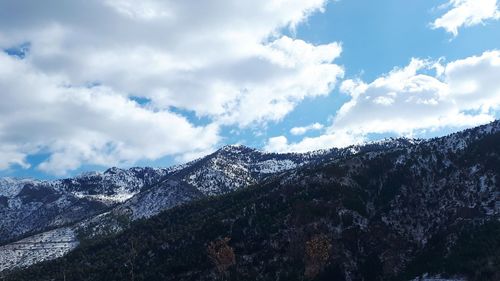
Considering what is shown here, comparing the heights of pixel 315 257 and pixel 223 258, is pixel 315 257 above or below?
below

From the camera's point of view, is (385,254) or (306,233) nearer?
(385,254)

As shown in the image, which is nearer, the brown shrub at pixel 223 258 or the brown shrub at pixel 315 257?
the brown shrub at pixel 315 257

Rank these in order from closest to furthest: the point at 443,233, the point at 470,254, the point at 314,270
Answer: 1. the point at 470,254
2. the point at 314,270
3. the point at 443,233

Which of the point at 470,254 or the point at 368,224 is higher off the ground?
the point at 368,224

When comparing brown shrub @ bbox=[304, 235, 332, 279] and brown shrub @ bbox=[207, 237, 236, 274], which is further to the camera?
brown shrub @ bbox=[207, 237, 236, 274]

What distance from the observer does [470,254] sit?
154 m

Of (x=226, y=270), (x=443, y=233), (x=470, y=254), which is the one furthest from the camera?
(x=226, y=270)

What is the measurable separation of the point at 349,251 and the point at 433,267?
116 ft

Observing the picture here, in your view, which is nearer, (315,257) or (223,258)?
(315,257)

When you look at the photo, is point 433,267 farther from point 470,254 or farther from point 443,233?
point 443,233

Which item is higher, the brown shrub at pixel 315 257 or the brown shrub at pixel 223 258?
the brown shrub at pixel 223 258

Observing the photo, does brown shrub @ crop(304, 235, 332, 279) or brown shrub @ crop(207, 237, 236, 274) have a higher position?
brown shrub @ crop(207, 237, 236, 274)

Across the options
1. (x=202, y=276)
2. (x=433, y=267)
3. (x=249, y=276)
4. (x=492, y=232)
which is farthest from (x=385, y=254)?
(x=202, y=276)

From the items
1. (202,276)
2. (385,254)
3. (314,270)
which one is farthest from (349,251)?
(202,276)
